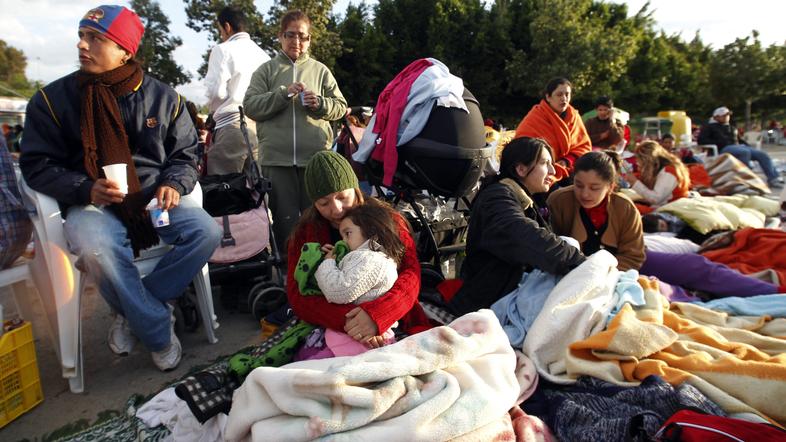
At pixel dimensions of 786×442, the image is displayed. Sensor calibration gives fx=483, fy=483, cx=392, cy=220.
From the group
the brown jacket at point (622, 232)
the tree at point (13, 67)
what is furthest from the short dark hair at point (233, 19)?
the tree at point (13, 67)

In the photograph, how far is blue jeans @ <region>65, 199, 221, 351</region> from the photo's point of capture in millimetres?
2238

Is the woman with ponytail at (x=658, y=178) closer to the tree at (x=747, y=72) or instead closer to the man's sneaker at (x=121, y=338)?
the man's sneaker at (x=121, y=338)

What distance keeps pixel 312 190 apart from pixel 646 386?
153 cm

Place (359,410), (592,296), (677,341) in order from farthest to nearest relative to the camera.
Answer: (592,296)
(677,341)
(359,410)

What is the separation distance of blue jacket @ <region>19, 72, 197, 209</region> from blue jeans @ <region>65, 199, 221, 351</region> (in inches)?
5.4

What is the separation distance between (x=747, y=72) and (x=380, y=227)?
27.1 metres

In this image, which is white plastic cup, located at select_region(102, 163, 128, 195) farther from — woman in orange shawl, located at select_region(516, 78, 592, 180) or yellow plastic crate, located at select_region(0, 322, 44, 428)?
woman in orange shawl, located at select_region(516, 78, 592, 180)

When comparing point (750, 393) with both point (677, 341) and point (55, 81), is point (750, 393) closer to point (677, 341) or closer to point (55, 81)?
point (677, 341)

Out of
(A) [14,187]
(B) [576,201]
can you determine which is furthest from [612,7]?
(A) [14,187]

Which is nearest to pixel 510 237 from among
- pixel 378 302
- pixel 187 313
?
pixel 378 302

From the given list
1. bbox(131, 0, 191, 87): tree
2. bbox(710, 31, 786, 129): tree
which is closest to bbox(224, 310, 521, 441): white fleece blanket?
bbox(131, 0, 191, 87): tree

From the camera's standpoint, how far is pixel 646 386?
5.56 feet

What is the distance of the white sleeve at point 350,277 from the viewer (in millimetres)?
1827

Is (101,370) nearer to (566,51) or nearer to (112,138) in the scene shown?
(112,138)
